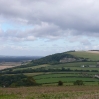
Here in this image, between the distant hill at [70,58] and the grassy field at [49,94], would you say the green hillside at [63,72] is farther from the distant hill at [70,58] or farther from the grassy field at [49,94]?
the grassy field at [49,94]

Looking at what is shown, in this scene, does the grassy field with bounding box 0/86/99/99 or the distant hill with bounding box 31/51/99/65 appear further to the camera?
the distant hill with bounding box 31/51/99/65

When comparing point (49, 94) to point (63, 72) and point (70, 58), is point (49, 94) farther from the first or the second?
point (70, 58)

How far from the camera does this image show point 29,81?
54.8 m

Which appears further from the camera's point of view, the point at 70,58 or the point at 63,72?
the point at 70,58

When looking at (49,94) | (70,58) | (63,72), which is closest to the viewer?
(49,94)

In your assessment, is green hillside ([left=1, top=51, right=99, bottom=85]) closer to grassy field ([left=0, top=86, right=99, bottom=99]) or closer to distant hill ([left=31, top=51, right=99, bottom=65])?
distant hill ([left=31, top=51, right=99, bottom=65])

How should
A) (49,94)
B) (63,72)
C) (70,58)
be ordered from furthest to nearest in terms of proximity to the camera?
(70,58) < (63,72) < (49,94)

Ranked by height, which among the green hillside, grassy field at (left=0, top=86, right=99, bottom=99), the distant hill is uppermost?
the distant hill

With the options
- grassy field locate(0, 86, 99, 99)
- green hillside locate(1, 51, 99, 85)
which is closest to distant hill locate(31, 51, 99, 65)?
green hillside locate(1, 51, 99, 85)

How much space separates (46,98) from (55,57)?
536 feet

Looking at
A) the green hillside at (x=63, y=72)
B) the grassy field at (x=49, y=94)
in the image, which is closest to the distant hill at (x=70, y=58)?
the green hillside at (x=63, y=72)

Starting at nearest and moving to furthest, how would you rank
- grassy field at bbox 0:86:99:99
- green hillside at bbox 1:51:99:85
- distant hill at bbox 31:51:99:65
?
grassy field at bbox 0:86:99:99, green hillside at bbox 1:51:99:85, distant hill at bbox 31:51:99:65

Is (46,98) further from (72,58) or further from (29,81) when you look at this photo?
(72,58)

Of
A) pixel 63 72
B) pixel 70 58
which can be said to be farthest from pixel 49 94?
pixel 70 58
